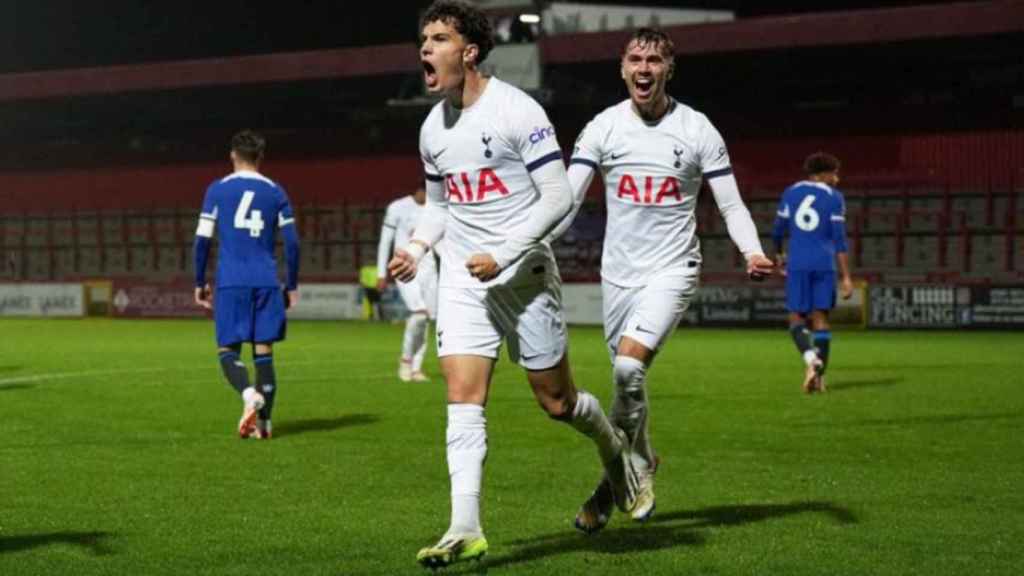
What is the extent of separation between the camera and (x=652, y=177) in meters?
8.17

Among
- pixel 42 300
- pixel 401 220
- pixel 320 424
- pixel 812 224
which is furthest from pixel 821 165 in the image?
pixel 42 300

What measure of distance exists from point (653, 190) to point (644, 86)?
0.54 metres

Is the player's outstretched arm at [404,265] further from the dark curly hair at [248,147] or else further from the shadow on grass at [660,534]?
the dark curly hair at [248,147]

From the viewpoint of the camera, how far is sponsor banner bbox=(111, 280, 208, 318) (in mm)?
40750

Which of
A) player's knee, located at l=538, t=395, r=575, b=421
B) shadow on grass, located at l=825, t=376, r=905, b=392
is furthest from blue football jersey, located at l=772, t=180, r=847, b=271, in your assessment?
player's knee, located at l=538, t=395, r=575, b=421

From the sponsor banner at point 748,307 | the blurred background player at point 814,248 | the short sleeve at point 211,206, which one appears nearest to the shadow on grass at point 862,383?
the blurred background player at point 814,248

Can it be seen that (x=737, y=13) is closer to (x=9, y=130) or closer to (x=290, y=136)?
(x=290, y=136)

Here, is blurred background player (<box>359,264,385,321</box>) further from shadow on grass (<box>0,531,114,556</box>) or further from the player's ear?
the player's ear

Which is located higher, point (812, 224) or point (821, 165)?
point (821, 165)

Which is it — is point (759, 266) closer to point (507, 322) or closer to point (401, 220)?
point (507, 322)

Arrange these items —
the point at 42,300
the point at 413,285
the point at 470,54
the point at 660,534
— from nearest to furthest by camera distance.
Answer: the point at 470,54 → the point at 660,534 → the point at 413,285 → the point at 42,300

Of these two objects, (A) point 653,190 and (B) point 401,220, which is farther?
(B) point 401,220

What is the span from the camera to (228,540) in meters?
7.15

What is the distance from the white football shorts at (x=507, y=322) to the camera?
662 centimetres
